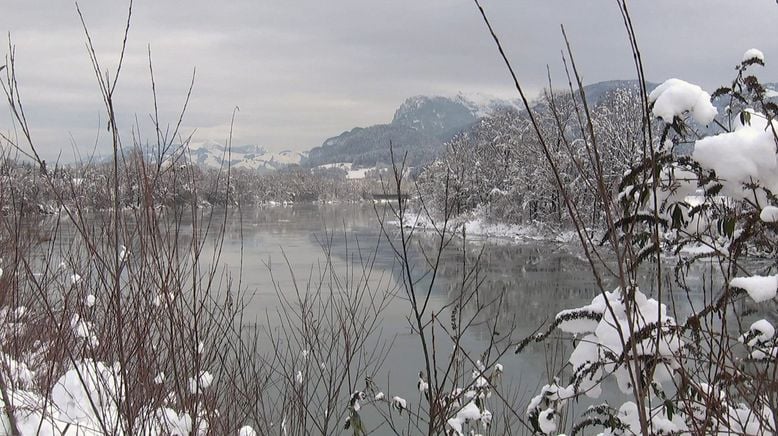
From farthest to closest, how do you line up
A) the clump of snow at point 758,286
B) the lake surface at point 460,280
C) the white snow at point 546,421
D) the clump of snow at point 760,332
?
1. the lake surface at point 460,280
2. the white snow at point 546,421
3. the clump of snow at point 760,332
4. the clump of snow at point 758,286

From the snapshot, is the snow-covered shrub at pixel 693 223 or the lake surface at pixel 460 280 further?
the lake surface at pixel 460 280

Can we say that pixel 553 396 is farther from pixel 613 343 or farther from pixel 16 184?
pixel 16 184

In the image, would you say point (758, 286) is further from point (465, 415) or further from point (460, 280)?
point (460, 280)

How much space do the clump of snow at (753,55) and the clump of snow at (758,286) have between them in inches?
32.1

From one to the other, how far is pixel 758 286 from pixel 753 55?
872 mm

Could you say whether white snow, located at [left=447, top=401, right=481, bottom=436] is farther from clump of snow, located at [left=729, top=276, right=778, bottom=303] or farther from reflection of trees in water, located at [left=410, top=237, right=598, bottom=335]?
reflection of trees in water, located at [left=410, top=237, right=598, bottom=335]

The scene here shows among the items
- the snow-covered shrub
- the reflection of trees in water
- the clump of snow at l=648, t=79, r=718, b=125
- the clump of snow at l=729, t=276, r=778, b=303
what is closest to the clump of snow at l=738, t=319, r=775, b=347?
the snow-covered shrub

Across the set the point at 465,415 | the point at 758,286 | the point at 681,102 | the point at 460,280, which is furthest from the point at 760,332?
the point at 460,280

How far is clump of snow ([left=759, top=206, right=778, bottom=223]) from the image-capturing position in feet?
5.60

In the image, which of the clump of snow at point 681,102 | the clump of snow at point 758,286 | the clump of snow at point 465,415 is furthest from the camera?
the clump of snow at point 465,415

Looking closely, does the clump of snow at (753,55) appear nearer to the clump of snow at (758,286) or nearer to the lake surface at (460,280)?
the clump of snow at (758,286)

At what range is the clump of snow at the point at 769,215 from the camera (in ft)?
5.60

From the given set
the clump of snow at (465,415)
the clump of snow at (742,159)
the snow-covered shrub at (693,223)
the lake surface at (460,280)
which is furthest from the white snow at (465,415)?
the clump of snow at (742,159)

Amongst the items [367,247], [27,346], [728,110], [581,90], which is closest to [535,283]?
[367,247]
